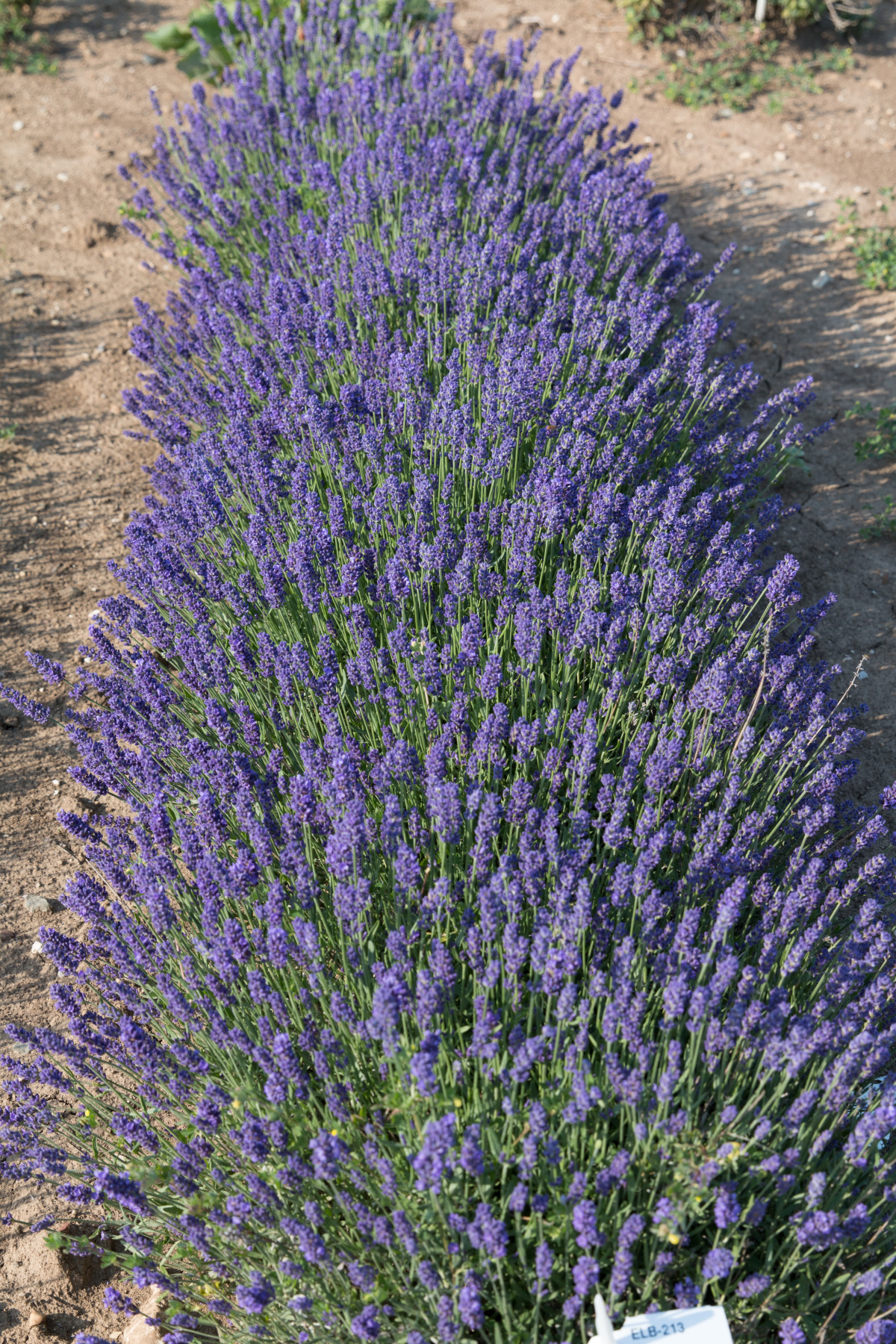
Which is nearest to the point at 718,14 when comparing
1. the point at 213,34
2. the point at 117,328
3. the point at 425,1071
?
the point at 213,34

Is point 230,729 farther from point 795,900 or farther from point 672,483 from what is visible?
point 672,483

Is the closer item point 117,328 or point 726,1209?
point 726,1209

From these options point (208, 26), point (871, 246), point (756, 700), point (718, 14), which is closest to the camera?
point (756, 700)

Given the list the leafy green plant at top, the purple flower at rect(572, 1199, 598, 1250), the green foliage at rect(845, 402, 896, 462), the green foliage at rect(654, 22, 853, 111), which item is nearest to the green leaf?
the green foliage at rect(654, 22, 853, 111)

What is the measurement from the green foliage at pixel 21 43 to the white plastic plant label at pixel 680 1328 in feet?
26.5

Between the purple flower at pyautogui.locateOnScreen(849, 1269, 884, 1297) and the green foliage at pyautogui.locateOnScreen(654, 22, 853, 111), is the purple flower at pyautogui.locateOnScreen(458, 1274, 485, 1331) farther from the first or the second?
the green foliage at pyautogui.locateOnScreen(654, 22, 853, 111)

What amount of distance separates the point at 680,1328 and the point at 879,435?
12.8 ft

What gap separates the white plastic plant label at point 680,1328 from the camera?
1.51 metres

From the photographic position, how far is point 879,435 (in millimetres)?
4301

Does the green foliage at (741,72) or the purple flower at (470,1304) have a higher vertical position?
the green foliage at (741,72)

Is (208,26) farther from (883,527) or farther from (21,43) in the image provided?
(883,527)

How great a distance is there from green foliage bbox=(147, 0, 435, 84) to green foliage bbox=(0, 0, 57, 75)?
0.83 meters

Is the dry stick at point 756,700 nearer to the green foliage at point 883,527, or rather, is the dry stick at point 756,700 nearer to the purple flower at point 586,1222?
Result: the purple flower at point 586,1222

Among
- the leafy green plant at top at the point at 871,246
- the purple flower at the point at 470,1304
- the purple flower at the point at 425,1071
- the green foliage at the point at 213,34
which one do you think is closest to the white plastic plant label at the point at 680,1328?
the purple flower at the point at 470,1304
